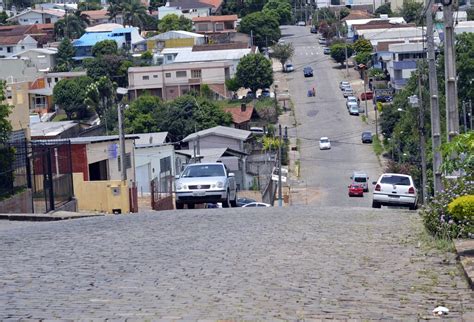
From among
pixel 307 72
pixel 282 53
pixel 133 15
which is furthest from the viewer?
pixel 133 15

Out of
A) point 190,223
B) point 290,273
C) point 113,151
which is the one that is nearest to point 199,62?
point 113,151

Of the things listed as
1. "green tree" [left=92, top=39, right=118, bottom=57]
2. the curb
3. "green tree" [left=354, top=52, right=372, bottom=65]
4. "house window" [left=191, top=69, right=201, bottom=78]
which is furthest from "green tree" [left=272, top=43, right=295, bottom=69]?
the curb

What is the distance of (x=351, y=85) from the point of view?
97938 mm

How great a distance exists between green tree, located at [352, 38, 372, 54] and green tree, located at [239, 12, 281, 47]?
15.9 metres

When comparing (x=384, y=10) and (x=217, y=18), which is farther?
(x=384, y=10)

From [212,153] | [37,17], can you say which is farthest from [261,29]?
[212,153]

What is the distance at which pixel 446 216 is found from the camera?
13.8m

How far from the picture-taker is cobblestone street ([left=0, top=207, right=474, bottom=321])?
30.9 ft

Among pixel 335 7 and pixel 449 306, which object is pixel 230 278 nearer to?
pixel 449 306

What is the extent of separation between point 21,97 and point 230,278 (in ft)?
89.6

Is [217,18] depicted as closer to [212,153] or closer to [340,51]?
[340,51]

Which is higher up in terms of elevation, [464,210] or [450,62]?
[450,62]

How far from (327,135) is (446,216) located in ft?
213

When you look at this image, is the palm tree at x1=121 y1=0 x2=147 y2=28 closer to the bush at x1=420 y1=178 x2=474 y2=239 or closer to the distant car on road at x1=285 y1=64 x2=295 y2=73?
the distant car on road at x1=285 y1=64 x2=295 y2=73
